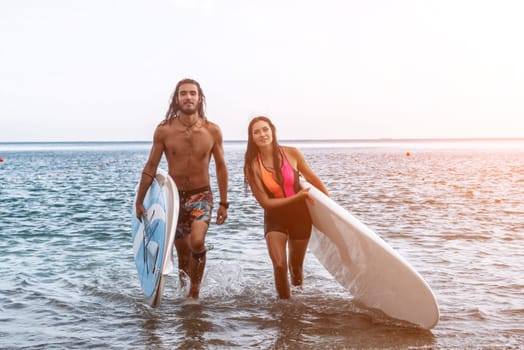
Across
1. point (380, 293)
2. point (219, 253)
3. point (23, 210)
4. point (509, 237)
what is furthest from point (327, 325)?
point (23, 210)

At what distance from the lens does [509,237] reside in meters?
10.2

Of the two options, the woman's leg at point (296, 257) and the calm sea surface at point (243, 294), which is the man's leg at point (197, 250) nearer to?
the calm sea surface at point (243, 294)

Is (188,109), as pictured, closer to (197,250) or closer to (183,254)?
(197,250)

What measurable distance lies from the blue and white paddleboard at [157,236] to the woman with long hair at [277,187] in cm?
81

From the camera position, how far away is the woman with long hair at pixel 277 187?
5941 mm

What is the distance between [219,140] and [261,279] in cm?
207

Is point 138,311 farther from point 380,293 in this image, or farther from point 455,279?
point 455,279

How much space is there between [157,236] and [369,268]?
2.06 metres

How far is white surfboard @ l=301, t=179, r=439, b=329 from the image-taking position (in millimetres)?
5281

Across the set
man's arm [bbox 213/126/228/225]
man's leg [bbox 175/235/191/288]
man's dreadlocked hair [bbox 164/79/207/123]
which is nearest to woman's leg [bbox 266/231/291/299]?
man's arm [bbox 213/126/228/225]

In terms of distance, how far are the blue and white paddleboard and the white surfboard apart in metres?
1.35

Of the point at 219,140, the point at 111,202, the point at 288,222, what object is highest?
the point at 219,140

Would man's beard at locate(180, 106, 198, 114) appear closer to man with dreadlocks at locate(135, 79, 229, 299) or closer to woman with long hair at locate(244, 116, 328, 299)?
man with dreadlocks at locate(135, 79, 229, 299)

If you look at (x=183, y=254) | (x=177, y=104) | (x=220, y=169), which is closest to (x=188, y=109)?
(x=177, y=104)
